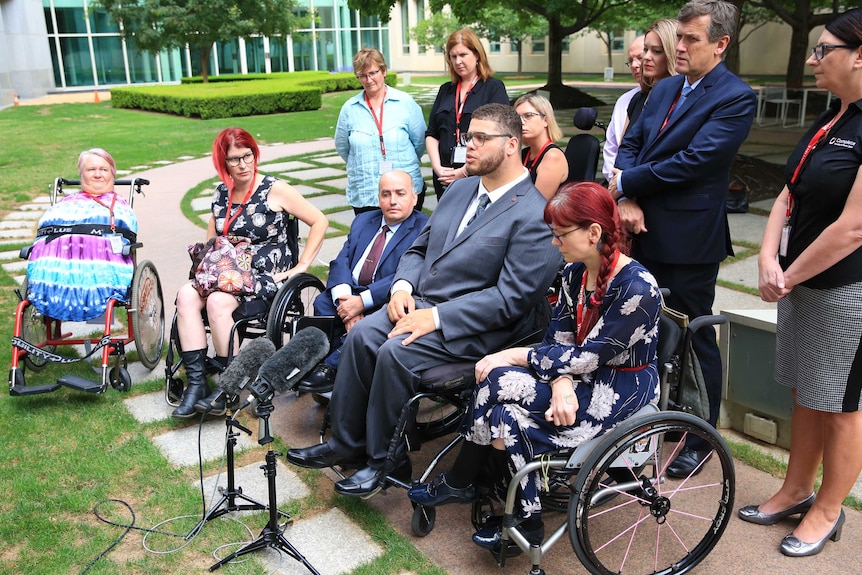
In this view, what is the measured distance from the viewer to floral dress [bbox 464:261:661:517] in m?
2.37

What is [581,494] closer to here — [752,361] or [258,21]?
[752,361]

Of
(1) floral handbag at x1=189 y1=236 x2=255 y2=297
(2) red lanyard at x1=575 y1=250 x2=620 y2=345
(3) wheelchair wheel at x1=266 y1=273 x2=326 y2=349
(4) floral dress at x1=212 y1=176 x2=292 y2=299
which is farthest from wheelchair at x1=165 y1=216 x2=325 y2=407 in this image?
(2) red lanyard at x1=575 y1=250 x2=620 y2=345

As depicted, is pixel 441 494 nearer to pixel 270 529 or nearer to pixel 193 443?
pixel 270 529

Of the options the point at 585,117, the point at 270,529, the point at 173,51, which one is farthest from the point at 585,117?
the point at 173,51

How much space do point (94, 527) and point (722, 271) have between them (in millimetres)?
4719

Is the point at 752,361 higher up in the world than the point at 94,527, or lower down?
higher up

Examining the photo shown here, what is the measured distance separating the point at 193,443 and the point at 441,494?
4.96 feet

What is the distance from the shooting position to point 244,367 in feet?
8.14

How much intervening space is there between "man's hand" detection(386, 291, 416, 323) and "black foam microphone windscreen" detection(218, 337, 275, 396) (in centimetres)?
62

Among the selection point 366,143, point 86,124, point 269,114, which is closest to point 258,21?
point 269,114

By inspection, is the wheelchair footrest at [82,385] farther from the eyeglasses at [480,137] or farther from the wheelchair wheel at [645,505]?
the wheelchair wheel at [645,505]

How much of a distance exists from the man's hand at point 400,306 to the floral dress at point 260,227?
1113mm

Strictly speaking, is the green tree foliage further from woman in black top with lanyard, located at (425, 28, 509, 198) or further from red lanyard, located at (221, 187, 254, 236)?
red lanyard, located at (221, 187, 254, 236)

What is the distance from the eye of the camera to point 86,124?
18766 millimetres
